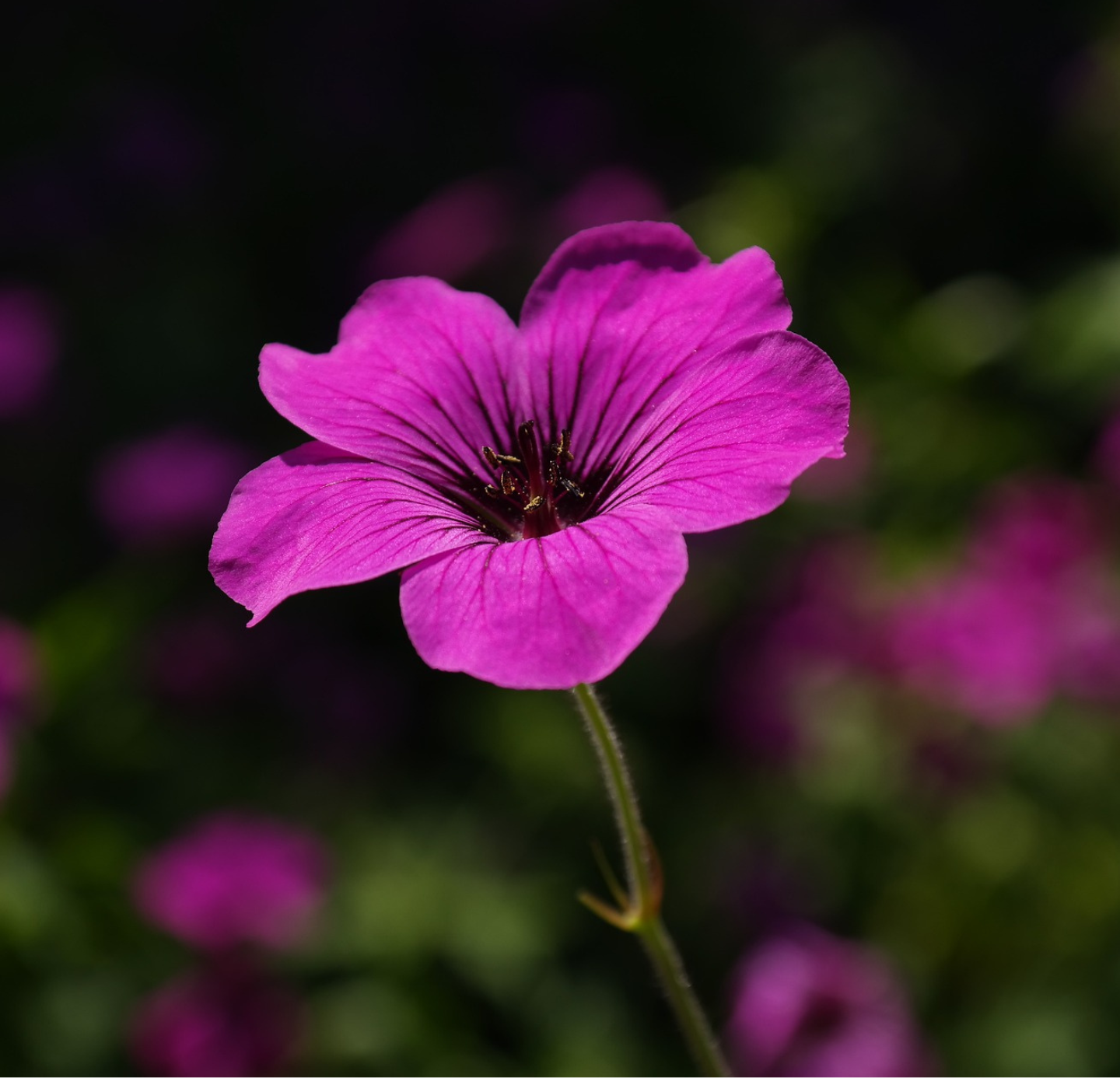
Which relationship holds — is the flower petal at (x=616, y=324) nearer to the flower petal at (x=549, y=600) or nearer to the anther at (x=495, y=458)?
the anther at (x=495, y=458)

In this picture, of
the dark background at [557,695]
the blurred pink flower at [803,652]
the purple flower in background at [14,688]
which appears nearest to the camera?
the purple flower in background at [14,688]

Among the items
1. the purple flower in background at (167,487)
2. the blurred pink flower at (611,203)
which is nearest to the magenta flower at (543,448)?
the blurred pink flower at (611,203)

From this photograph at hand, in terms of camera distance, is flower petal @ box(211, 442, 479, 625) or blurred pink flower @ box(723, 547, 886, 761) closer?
flower petal @ box(211, 442, 479, 625)

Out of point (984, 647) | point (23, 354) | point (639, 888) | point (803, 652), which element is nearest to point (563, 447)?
point (639, 888)

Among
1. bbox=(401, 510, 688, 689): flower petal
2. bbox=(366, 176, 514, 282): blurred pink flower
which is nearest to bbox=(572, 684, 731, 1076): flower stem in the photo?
bbox=(401, 510, 688, 689): flower petal

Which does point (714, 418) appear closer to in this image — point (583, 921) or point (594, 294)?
point (594, 294)

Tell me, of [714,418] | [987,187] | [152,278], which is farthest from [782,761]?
[152,278]

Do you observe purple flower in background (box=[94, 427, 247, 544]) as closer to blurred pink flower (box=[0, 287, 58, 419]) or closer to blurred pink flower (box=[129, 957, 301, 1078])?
blurred pink flower (box=[0, 287, 58, 419])
